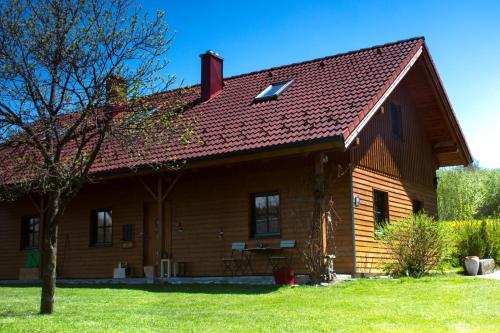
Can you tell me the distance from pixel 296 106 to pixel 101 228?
694 cm

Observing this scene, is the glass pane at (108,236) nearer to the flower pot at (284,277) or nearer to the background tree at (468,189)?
the flower pot at (284,277)

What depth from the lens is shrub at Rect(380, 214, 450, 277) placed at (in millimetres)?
13648

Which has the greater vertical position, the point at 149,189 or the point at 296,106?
the point at 296,106

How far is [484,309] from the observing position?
856 cm

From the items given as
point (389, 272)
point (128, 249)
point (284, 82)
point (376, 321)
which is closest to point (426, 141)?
point (284, 82)

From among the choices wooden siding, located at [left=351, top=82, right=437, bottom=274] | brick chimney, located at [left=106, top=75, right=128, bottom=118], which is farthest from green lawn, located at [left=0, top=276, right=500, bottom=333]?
brick chimney, located at [left=106, top=75, right=128, bottom=118]

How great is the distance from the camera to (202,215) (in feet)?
51.2

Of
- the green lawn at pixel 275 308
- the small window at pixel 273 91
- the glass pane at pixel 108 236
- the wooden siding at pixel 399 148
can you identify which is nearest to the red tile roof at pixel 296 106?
the small window at pixel 273 91

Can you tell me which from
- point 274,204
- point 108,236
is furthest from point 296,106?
point 108,236

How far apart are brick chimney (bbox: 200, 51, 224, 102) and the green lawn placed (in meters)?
7.60

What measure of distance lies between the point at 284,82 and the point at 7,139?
9.83m

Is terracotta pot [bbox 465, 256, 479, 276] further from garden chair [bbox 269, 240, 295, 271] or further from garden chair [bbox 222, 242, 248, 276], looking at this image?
garden chair [bbox 222, 242, 248, 276]

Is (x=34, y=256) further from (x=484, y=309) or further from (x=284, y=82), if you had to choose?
(x=484, y=309)

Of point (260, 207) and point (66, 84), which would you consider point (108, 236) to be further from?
point (66, 84)
